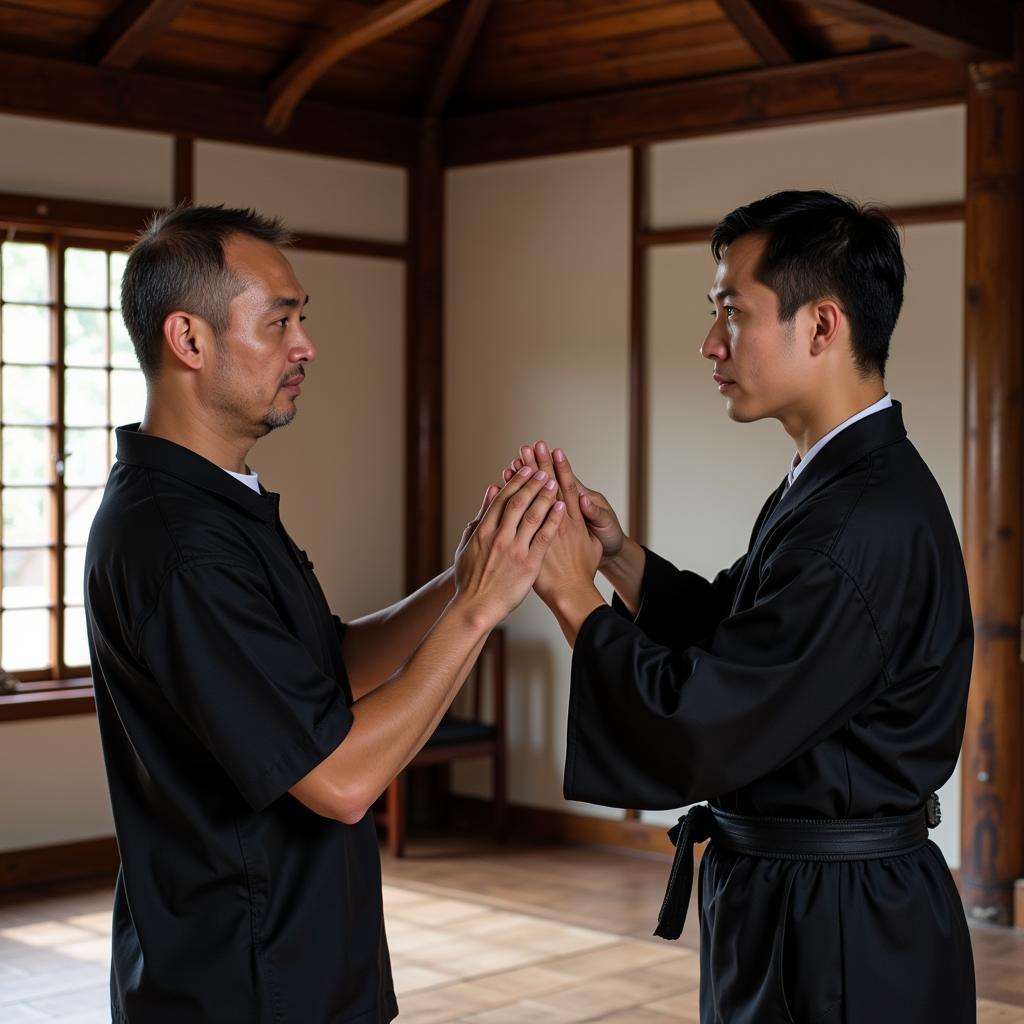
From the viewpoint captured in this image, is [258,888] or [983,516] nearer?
[258,888]

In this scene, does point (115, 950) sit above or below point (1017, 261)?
below

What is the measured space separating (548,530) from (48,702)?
3627 mm

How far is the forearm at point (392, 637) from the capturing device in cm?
245

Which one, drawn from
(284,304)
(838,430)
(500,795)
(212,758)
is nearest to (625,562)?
(838,430)

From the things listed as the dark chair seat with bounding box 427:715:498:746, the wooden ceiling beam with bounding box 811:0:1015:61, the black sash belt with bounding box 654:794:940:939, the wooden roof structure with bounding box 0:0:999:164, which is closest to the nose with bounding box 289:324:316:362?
the black sash belt with bounding box 654:794:940:939

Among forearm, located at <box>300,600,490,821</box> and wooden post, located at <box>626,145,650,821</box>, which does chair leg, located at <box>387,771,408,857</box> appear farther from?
forearm, located at <box>300,600,490,821</box>

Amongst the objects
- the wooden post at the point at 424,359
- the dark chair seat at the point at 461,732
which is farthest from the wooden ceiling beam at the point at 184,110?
the dark chair seat at the point at 461,732

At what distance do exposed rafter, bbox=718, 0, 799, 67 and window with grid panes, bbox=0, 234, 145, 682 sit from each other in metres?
2.33

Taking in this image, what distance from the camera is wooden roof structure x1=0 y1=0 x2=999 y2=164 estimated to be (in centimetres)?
523

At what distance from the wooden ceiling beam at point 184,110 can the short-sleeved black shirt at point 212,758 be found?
3734 millimetres

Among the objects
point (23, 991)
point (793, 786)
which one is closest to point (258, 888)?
point (793, 786)

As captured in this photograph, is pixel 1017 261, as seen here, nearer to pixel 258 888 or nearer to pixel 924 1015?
pixel 924 1015

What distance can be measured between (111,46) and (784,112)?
2320 millimetres

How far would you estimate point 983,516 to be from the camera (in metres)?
4.89
